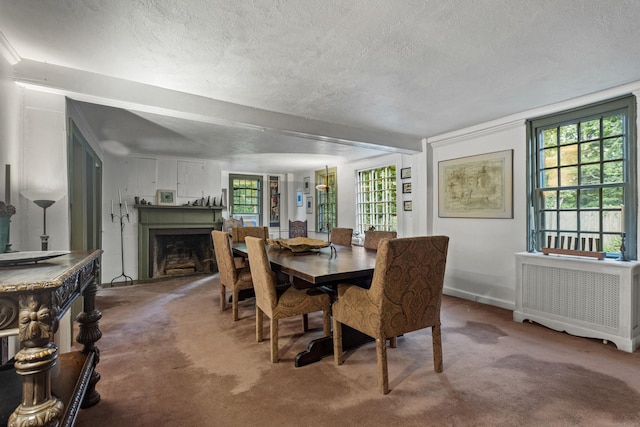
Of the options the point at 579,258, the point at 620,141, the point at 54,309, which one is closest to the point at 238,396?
the point at 54,309

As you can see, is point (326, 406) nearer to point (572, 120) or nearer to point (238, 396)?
point (238, 396)

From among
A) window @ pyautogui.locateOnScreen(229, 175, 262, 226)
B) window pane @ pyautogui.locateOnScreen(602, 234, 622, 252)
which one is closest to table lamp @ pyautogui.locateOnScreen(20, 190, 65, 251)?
window pane @ pyautogui.locateOnScreen(602, 234, 622, 252)

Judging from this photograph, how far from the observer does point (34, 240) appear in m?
2.31

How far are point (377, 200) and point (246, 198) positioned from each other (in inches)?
129

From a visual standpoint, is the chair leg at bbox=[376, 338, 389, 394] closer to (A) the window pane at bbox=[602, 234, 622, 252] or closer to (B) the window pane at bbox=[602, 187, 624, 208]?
(A) the window pane at bbox=[602, 234, 622, 252]

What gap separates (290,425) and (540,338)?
2495mm

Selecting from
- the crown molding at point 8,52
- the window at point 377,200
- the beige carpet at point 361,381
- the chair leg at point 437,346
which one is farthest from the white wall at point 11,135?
the window at point 377,200

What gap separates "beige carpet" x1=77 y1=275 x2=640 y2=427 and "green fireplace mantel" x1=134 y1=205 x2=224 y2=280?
2.37 metres

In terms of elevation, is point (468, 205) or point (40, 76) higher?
point (40, 76)

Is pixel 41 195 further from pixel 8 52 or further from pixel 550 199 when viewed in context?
pixel 550 199

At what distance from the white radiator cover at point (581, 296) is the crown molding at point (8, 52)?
4.66 meters

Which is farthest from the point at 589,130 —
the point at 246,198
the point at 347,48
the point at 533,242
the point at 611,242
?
the point at 246,198

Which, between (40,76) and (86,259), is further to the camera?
(40,76)

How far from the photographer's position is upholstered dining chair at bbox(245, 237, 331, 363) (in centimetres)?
237
